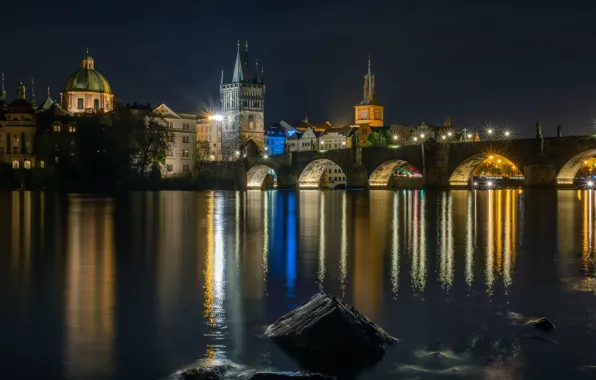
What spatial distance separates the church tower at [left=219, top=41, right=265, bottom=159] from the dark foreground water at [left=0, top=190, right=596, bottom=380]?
112472 mm

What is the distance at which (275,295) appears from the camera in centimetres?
1454

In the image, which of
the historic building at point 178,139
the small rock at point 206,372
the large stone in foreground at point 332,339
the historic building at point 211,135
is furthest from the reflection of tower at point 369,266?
the historic building at point 211,135

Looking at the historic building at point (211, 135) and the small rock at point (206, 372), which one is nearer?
the small rock at point (206, 372)

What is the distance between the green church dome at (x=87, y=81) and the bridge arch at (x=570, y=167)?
74.5 metres

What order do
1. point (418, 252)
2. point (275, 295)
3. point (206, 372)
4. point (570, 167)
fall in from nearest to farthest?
point (206, 372), point (275, 295), point (418, 252), point (570, 167)

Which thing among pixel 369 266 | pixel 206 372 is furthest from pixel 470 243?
pixel 206 372

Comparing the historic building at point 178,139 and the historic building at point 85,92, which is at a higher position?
the historic building at point 85,92

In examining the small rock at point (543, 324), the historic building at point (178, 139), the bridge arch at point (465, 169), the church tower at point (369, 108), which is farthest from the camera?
the church tower at point (369, 108)

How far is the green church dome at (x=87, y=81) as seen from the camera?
368ft

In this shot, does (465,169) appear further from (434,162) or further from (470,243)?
(470,243)

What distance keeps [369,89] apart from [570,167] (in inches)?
4678

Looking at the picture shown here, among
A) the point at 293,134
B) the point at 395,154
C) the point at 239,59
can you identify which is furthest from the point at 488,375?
the point at 293,134

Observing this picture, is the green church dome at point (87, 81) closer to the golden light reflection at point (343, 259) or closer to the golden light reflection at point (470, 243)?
the golden light reflection at point (470, 243)

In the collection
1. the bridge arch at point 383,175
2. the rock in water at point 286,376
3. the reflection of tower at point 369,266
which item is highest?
the bridge arch at point 383,175
